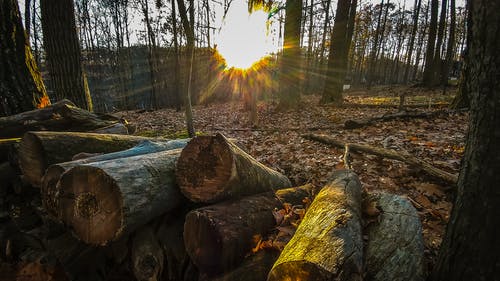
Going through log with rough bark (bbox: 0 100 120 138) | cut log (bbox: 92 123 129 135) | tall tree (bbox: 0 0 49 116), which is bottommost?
cut log (bbox: 92 123 129 135)

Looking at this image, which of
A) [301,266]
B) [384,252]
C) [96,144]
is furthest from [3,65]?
[384,252]

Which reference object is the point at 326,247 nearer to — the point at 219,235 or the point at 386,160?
the point at 219,235

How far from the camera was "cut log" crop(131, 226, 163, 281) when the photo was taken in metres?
1.94

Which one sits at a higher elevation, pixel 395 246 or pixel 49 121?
pixel 49 121

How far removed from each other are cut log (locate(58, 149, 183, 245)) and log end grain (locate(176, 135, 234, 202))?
186 mm

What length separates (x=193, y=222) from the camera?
1.81m

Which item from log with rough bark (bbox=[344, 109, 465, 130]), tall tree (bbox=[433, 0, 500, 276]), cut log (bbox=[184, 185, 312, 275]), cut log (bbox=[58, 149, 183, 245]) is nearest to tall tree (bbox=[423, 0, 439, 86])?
log with rough bark (bbox=[344, 109, 465, 130])

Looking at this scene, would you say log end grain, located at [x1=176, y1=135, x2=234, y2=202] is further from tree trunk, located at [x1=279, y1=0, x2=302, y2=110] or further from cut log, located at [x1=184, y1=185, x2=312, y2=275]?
tree trunk, located at [x1=279, y1=0, x2=302, y2=110]

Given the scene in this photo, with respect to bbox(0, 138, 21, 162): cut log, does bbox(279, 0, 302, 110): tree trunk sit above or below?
above

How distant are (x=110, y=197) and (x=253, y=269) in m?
1.10

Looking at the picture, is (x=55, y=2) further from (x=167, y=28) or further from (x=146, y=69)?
(x=146, y=69)

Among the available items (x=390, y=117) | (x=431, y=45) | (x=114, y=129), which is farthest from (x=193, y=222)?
(x=431, y=45)

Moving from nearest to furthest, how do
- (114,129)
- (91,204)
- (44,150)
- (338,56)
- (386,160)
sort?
(91,204)
(44,150)
(114,129)
(386,160)
(338,56)

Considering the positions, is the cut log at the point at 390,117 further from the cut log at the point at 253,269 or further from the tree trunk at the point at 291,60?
the cut log at the point at 253,269
